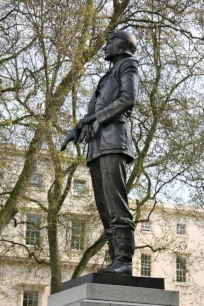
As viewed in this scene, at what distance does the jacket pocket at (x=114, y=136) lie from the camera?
7045mm

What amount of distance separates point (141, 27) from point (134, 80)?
48.5ft

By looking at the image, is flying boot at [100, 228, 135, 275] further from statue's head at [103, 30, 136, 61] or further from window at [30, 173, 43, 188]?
window at [30, 173, 43, 188]

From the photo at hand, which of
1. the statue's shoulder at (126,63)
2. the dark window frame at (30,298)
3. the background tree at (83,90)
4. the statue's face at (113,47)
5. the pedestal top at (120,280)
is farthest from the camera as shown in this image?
the dark window frame at (30,298)

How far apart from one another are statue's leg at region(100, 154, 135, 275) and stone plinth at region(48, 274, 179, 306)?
0.88ft

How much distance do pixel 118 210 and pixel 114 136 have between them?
805 millimetres

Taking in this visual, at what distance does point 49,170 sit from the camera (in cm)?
1873

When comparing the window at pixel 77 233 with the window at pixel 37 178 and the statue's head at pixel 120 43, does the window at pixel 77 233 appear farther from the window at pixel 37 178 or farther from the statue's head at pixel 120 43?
the statue's head at pixel 120 43

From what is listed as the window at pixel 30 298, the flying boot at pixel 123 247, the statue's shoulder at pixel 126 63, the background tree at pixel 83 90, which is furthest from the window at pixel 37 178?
the window at pixel 30 298

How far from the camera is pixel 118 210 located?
22.7ft

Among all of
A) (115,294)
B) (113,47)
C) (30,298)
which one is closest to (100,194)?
(115,294)

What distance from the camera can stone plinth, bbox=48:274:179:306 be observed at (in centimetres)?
622

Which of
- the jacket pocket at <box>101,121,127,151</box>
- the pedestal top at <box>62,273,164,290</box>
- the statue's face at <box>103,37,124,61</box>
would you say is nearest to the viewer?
the pedestal top at <box>62,273,164,290</box>

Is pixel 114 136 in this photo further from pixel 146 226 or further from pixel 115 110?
pixel 146 226

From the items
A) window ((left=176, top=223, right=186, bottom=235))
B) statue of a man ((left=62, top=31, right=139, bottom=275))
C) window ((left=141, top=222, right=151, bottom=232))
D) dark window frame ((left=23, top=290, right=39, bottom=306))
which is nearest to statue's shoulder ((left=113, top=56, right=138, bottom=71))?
statue of a man ((left=62, top=31, right=139, bottom=275))
